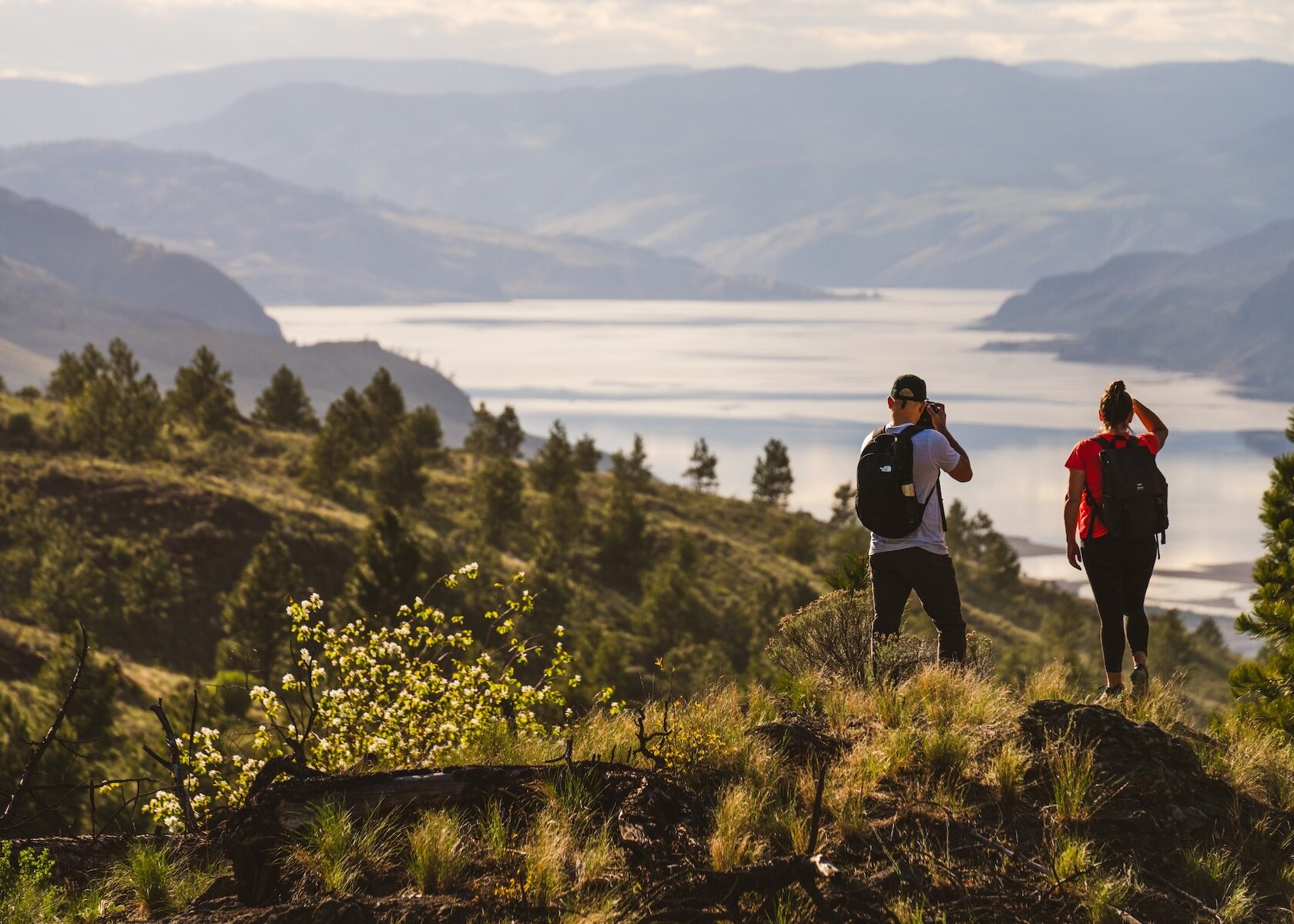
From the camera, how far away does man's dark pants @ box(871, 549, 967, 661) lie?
10.3 metres

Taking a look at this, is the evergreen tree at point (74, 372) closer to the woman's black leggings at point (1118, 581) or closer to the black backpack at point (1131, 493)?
the woman's black leggings at point (1118, 581)

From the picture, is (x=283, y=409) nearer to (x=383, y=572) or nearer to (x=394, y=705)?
(x=383, y=572)

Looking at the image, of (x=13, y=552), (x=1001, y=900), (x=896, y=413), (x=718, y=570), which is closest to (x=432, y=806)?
(x=1001, y=900)

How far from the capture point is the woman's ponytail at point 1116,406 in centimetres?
1057

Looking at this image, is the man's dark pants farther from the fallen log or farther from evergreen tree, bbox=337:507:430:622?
evergreen tree, bbox=337:507:430:622

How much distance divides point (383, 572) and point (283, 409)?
75.6 m

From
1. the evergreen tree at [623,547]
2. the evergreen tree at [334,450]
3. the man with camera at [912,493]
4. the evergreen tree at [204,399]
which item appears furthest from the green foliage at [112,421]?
the man with camera at [912,493]

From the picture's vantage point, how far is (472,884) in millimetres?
6883

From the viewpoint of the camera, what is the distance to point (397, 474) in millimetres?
85125

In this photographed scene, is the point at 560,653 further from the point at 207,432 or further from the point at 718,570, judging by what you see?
the point at 207,432

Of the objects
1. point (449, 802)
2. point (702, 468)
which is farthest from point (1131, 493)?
point (702, 468)

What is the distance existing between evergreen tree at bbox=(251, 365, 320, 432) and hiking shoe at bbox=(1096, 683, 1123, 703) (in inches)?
4524

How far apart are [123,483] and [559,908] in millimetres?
75041

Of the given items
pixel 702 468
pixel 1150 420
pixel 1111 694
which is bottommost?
pixel 1111 694
